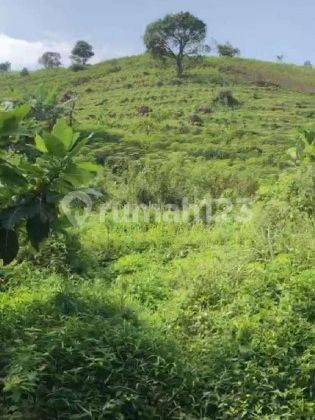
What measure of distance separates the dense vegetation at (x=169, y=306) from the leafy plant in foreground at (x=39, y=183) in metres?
0.33

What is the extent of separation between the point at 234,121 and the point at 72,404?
1534cm

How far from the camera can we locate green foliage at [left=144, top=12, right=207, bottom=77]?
31.7 meters

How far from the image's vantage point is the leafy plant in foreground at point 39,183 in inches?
146

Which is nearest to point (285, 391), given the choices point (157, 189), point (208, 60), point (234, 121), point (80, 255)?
point (80, 255)

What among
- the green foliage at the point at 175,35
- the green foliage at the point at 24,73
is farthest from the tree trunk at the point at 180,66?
the green foliage at the point at 24,73

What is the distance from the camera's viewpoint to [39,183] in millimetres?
3846

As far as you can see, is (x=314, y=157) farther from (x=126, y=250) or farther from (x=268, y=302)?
(x=268, y=302)

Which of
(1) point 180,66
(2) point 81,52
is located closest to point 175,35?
(1) point 180,66

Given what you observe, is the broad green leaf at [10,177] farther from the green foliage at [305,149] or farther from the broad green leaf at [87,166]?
the green foliage at [305,149]

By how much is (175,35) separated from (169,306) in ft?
95.2

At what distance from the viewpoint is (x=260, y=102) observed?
22.3 meters

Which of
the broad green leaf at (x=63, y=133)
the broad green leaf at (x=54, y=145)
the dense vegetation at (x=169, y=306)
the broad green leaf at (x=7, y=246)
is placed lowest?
the dense vegetation at (x=169, y=306)

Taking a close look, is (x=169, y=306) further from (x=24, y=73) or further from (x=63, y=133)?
(x=24, y=73)

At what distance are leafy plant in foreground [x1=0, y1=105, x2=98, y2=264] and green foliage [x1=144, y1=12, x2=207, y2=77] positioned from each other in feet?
93.6
